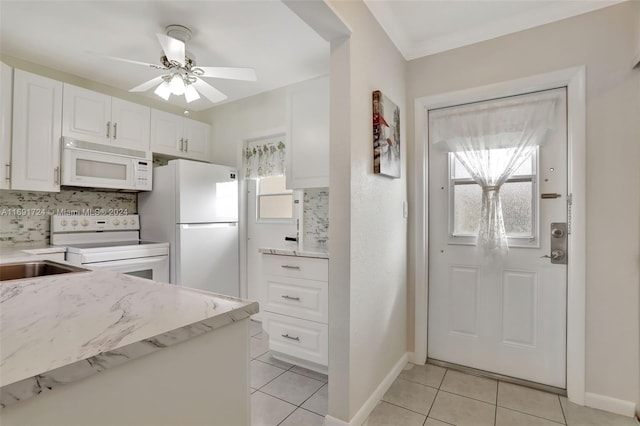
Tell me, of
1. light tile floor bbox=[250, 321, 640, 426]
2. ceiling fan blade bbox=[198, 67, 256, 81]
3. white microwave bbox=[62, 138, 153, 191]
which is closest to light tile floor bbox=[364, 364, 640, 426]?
light tile floor bbox=[250, 321, 640, 426]

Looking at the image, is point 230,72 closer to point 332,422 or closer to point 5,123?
point 5,123

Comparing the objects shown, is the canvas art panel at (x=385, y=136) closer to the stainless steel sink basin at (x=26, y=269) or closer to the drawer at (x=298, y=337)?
the drawer at (x=298, y=337)

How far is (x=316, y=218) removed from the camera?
3.05 meters

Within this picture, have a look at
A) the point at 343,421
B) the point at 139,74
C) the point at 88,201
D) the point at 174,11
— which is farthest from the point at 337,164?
the point at 88,201

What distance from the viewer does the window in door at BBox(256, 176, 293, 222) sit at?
10.8 feet

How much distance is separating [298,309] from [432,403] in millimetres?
1051

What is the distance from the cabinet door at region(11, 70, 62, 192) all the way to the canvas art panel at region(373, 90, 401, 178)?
2.66 metres

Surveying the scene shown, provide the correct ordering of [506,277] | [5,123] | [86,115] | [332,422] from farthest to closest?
[86,115]
[5,123]
[506,277]
[332,422]

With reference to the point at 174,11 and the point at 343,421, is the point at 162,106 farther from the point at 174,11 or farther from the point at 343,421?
the point at 343,421

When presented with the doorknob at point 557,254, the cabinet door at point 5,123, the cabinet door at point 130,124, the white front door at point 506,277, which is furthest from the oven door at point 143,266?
the doorknob at point 557,254

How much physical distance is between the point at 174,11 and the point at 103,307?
2.05 metres

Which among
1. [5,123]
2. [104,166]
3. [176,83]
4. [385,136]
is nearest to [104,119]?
[104,166]

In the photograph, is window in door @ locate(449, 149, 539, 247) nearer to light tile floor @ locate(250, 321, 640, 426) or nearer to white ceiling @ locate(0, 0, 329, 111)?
light tile floor @ locate(250, 321, 640, 426)

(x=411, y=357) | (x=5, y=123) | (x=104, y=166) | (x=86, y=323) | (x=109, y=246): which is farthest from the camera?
(x=104, y=166)
